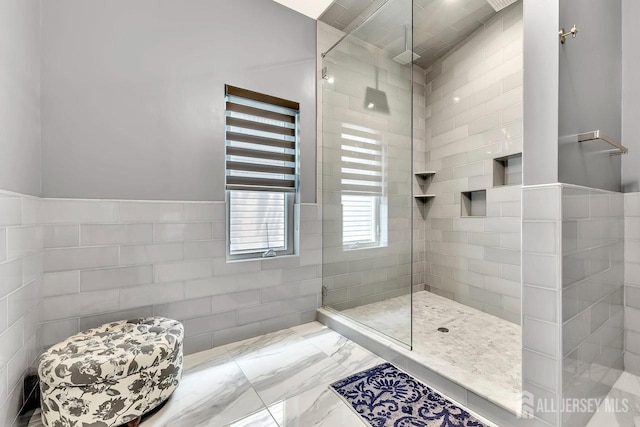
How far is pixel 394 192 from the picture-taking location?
2.12 m

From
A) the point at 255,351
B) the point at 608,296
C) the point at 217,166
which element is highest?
the point at 217,166

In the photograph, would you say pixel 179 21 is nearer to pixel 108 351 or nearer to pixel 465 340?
pixel 108 351

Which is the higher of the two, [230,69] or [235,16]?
[235,16]

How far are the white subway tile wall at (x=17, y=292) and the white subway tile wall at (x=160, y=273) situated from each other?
49 millimetres

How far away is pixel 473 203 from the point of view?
2.70 m

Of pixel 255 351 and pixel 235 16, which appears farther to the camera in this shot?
pixel 235 16

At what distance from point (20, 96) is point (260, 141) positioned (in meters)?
1.20

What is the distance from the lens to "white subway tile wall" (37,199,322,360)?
1.42 meters

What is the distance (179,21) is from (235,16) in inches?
15.2

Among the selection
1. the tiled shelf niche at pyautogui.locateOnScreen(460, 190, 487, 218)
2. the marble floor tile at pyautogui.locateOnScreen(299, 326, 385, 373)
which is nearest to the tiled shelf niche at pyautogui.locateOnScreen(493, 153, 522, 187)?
the tiled shelf niche at pyautogui.locateOnScreen(460, 190, 487, 218)

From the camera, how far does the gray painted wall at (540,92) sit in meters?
1.02

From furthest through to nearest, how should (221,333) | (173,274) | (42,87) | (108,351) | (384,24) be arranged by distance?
(384,24)
(221,333)
(173,274)
(42,87)
(108,351)

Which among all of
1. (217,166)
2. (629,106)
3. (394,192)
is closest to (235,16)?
(217,166)

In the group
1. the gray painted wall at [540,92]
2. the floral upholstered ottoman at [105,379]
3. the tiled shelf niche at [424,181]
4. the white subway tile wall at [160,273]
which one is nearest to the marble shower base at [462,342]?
the white subway tile wall at [160,273]
